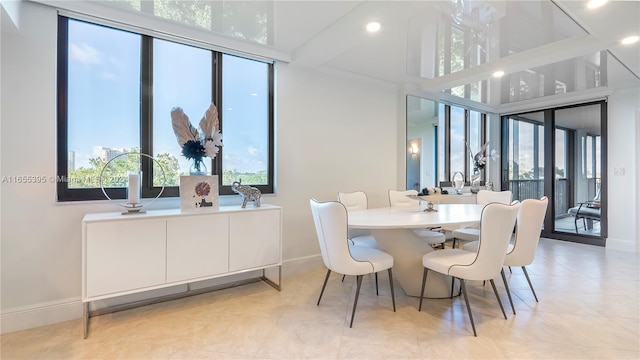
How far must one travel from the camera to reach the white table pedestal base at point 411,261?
264 cm

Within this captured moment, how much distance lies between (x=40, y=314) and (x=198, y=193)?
1417 mm

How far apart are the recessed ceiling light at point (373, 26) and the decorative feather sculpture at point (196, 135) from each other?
1.54 m

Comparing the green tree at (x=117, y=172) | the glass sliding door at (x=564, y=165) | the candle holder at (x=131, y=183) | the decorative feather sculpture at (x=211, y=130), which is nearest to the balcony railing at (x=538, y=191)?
the glass sliding door at (x=564, y=165)

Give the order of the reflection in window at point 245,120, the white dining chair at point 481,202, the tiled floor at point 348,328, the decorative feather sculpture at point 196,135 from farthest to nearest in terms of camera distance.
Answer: the white dining chair at point 481,202 → the reflection in window at point 245,120 → the decorative feather sculpture at point 196,135 → the tiled floor at point 348,328

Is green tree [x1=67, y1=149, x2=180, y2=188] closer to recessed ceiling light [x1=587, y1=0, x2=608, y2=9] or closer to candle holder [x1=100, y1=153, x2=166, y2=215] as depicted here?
candle holder [x1=100, y1=153, x2=166, y2=215]

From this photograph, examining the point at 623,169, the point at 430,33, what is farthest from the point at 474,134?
the point at 430,33

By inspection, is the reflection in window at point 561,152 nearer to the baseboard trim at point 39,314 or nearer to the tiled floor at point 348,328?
the tiled floor at point 348,328

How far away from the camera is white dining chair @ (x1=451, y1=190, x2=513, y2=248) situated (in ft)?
10.8

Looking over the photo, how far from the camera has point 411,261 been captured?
8.68 feet

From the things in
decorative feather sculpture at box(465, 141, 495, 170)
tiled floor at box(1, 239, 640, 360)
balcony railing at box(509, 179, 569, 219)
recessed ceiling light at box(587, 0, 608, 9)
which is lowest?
tiled floor at box(1, 239, 640, 360)

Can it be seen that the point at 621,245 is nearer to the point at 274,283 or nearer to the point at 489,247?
the point at 489,247

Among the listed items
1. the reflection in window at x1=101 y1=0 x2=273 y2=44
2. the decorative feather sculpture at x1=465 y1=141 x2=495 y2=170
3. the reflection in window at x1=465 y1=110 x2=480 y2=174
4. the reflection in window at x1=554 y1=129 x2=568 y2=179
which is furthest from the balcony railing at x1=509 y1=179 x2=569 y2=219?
the reflection in window at x1=101 y1=0 x2=273 y2=44

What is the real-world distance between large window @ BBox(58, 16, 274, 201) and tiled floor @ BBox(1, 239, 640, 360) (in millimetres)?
1057

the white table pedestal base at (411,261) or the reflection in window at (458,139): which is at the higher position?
the reflection in window at (458,139)
